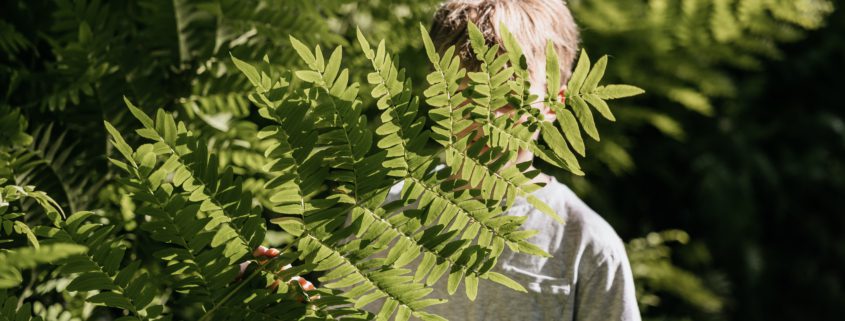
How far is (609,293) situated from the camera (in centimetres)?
105

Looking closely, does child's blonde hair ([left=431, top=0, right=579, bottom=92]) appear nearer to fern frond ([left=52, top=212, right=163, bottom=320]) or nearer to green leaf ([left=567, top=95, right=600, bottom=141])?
green leaf ([left=567, top=95, right=600, bottom=141])

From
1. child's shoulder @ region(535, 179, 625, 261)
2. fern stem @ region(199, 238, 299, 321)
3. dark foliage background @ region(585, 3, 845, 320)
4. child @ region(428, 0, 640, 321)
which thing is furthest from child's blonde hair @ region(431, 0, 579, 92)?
dark foliage background @ region(585, 3, 845, 320)

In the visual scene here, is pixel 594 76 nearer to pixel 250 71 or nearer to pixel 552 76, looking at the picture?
pixel 552 76

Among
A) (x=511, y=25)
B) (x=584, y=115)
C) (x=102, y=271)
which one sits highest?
(x=511, y=25)

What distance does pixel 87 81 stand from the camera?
1167mm

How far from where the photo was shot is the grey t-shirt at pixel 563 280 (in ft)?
3.47

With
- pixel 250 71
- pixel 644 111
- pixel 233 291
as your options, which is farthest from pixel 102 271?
pixel 644 111

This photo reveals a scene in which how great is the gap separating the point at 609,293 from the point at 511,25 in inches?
14.1

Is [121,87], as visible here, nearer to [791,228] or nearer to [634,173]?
[634,173]

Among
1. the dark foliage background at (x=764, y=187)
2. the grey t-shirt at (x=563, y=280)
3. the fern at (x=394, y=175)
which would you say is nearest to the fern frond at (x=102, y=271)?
the fern at (x=394, y=175)

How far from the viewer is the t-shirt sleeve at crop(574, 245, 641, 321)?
1046mm

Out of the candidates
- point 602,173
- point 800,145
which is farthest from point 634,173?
point 800,145

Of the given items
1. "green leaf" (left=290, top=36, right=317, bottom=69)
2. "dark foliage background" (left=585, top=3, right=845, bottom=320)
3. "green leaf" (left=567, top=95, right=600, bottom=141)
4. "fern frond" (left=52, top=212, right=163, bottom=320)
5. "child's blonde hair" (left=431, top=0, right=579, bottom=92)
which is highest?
"dark foliage background" (left=585, top=3, right=845, bottom=320)

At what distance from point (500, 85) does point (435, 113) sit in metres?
0.06
